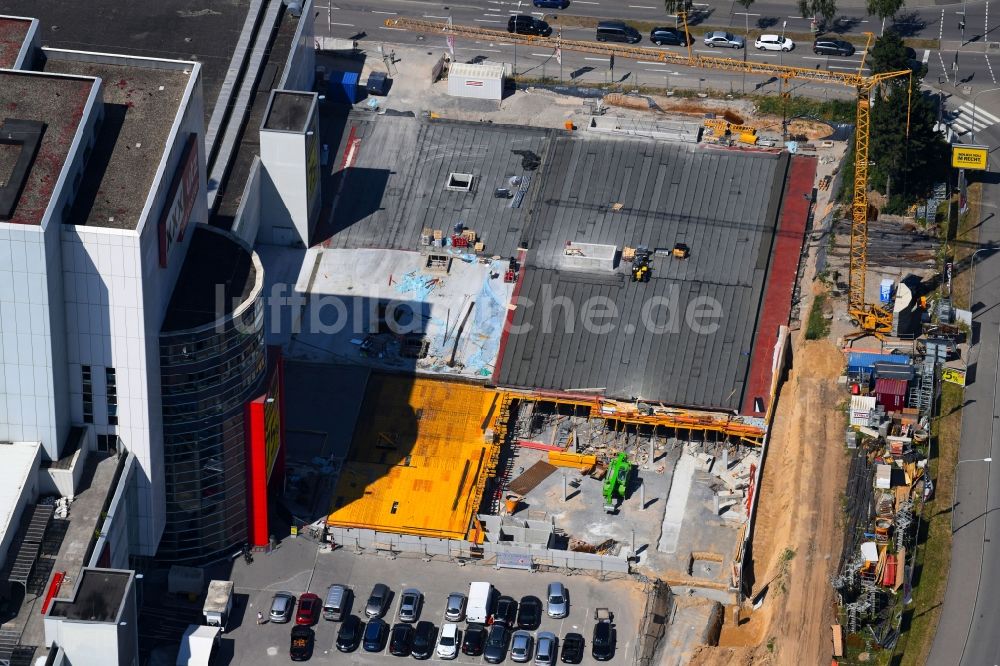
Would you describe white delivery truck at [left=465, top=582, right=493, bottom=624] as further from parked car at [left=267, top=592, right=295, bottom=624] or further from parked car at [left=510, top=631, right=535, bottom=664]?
parked car at [left=267, top=592, right=295, bottom=624]

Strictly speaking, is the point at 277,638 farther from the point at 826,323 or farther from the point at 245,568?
the point at 826,323

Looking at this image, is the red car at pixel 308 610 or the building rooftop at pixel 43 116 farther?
the red car at pixel 308 610

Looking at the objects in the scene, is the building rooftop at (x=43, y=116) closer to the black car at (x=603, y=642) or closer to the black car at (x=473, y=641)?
the black car at (x=473, y=641)

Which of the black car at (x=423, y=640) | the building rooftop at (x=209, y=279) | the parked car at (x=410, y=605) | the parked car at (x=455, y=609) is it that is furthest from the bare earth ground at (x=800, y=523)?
the building rooftop at (x=209, y=279)

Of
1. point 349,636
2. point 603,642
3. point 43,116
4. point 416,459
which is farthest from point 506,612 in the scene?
point 43,116

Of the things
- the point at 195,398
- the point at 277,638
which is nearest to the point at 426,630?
the point at 277,638

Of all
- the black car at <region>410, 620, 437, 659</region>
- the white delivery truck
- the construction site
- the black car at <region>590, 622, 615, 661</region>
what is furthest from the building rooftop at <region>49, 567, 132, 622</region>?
the black car at <region>590, 622, 615, 661</region>

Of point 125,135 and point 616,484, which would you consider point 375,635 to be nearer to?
point 616,484
